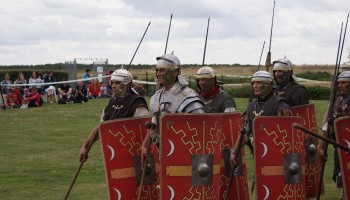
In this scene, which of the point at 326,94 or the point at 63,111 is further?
the point at 326,94

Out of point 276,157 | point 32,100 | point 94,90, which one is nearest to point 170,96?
point 276,157

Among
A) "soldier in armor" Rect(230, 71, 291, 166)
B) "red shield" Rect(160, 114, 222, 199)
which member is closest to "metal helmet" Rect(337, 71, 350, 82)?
"soldier in armor" Rect(230, 71, 291, 166)

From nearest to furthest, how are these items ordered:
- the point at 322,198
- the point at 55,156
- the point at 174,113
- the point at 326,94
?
the point at 174,113
the point at 322,198
the point at 55,156
the point at 326,94

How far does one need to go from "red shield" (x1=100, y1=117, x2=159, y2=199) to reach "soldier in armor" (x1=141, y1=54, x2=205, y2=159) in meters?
0.20

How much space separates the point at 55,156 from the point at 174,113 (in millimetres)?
9010

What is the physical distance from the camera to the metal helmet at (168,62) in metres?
8.45

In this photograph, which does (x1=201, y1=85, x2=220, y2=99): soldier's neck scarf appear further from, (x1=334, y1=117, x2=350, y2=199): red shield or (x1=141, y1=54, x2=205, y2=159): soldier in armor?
(x1=334, y1=117, x2=350, y2=199): red shield

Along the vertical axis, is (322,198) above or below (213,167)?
below

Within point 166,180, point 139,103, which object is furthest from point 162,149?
point 139,103

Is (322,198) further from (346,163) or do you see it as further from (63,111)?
(63,111)

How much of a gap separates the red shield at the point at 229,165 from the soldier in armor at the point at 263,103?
130 mm

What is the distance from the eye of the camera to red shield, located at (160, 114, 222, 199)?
25.8ft

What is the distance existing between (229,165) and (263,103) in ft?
2.56

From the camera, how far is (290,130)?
8727 millimetres
